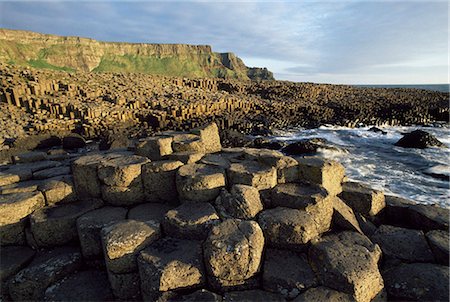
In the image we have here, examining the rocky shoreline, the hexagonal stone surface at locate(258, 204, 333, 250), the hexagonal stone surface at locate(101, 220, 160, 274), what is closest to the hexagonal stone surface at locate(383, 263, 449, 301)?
the rocky shoreline

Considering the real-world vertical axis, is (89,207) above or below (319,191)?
below

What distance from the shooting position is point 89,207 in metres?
4.70

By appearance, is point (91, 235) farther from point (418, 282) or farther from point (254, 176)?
point (418, 282)

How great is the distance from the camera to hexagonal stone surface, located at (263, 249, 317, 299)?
10.8ft

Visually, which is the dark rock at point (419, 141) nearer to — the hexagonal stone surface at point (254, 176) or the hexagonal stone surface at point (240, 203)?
the hexagonal stone surface at point (254, 176)

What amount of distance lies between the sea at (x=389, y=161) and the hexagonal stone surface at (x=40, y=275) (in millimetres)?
10159

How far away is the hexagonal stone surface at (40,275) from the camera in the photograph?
3.75m

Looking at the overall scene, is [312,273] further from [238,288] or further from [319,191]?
[319,191]

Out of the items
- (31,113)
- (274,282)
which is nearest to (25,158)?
(274,282)

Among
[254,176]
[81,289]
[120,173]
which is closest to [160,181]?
[120,173]

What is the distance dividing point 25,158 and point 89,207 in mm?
3347

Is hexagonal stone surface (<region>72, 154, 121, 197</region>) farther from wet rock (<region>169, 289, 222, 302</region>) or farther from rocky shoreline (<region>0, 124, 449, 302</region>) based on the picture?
wet rock (<region>169, 289, 222, 302</region>)

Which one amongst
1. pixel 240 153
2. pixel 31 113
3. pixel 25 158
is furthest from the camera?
pixel 31 113

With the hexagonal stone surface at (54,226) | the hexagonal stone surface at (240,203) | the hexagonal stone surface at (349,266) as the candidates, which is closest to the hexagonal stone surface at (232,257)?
the hexagonal stone surface at (240,203)
